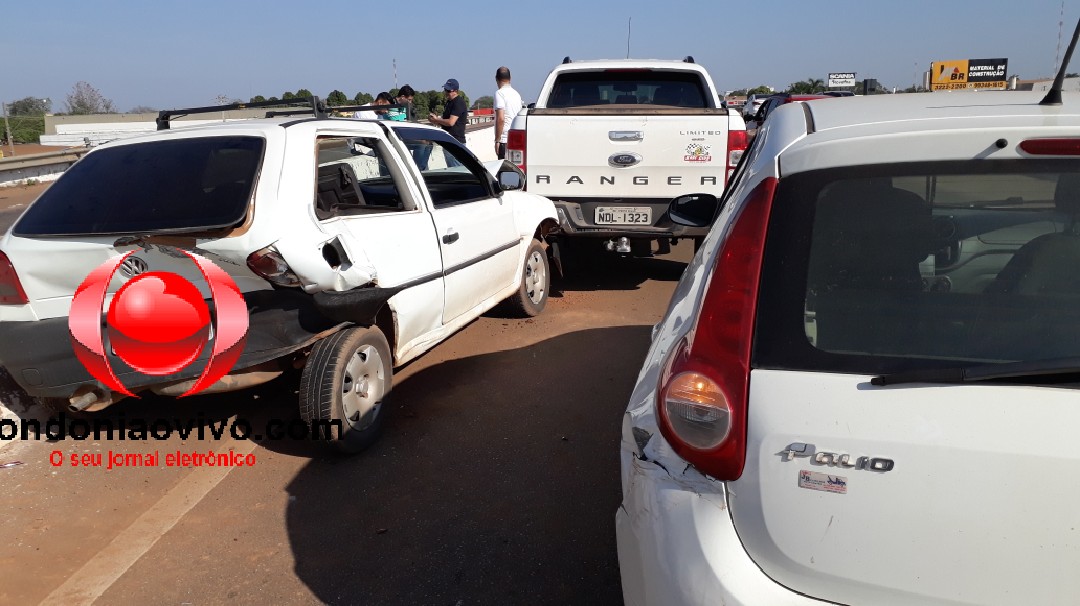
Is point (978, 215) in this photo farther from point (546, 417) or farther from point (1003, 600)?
point (546, 417)

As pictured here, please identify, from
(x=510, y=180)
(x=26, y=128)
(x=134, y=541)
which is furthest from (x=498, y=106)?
(x=26, y=128)

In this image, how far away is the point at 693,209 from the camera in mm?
4023

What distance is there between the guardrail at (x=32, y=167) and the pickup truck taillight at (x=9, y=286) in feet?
58.5

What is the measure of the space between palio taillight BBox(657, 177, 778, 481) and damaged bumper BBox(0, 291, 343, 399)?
2.41 meters

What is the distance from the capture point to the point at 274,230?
3689 millimetres

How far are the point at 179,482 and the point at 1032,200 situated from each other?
3.79 m

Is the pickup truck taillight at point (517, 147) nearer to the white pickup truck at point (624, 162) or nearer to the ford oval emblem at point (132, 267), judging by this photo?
the white pickup truck at point (624, 162)

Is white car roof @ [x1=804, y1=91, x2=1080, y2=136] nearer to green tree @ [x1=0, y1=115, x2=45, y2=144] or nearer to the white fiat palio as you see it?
the white fiat palio

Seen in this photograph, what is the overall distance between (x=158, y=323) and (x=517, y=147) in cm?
412

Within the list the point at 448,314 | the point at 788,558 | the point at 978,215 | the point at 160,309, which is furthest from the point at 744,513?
the point at 448,314

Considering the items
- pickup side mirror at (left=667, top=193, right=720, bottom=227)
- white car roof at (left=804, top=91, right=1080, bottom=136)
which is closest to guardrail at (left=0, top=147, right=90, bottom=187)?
pickup side mirror at (left=667, top=193, right=720, bottom=227)

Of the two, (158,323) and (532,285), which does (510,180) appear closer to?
(532,285)

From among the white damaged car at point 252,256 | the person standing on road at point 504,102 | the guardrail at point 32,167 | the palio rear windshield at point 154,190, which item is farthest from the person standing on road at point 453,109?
the guardrail at point 32,167

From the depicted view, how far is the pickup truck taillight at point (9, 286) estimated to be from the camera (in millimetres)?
3771
